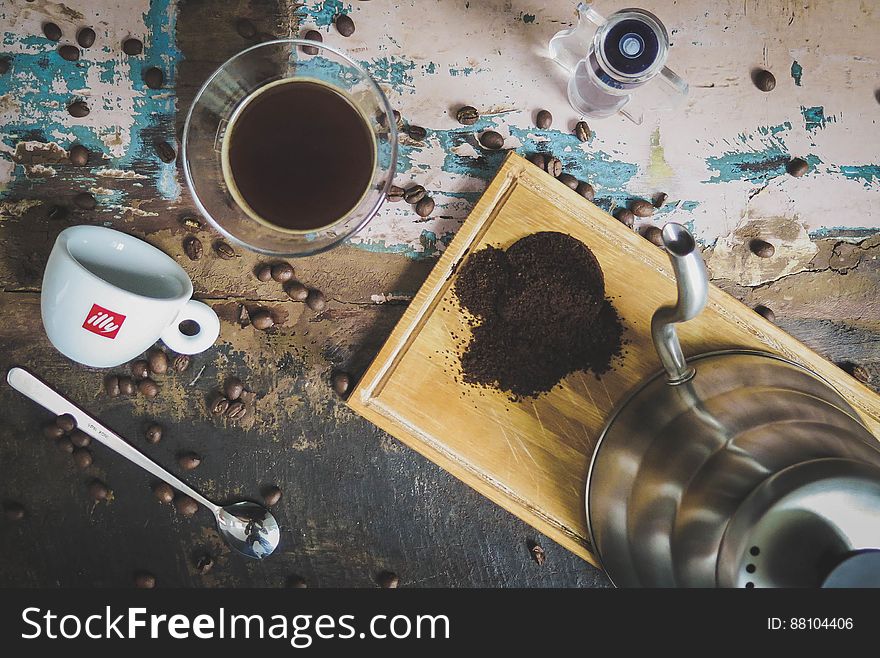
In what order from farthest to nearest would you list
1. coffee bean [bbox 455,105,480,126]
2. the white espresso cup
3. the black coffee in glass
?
coffee bean [bbox 455,105,480,126] → the black coffee in glass → the white espresso cup

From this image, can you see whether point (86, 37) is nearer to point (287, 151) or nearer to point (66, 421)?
point (287, 151)

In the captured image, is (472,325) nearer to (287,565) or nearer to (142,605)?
(287,565)

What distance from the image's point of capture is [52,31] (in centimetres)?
120

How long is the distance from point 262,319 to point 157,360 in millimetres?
201

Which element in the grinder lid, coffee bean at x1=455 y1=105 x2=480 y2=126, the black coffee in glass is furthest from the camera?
coffee bean at x1=455 y1=105 x2=480 y2=126

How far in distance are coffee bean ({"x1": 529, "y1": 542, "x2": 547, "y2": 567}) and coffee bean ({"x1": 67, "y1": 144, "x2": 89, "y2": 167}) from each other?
1.04 m

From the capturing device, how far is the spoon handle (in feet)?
4.00

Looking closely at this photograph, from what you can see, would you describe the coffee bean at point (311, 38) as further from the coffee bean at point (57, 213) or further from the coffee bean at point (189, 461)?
the coffee bean at point (189, 461)

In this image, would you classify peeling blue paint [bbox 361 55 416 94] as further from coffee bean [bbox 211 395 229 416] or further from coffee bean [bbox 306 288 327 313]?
coffee bean [bbox 211 395 229 416]

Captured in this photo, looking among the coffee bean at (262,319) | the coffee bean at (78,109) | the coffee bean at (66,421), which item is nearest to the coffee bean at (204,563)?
the coffee bean at (66,421)

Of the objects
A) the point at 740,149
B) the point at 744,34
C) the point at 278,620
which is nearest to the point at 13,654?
the point at 278,620

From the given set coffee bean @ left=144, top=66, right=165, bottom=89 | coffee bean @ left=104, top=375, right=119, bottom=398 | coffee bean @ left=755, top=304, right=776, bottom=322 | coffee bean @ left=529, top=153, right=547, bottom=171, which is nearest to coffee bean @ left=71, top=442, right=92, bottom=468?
coffee bean @ left=104, top=375, right=119, bottom=398

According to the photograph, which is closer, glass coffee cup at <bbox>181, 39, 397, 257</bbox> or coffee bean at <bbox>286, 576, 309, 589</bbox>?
glass coffee cup at <bbox>181, 39, 397, 257</bbox>

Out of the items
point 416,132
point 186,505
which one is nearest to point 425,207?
point 416,132
